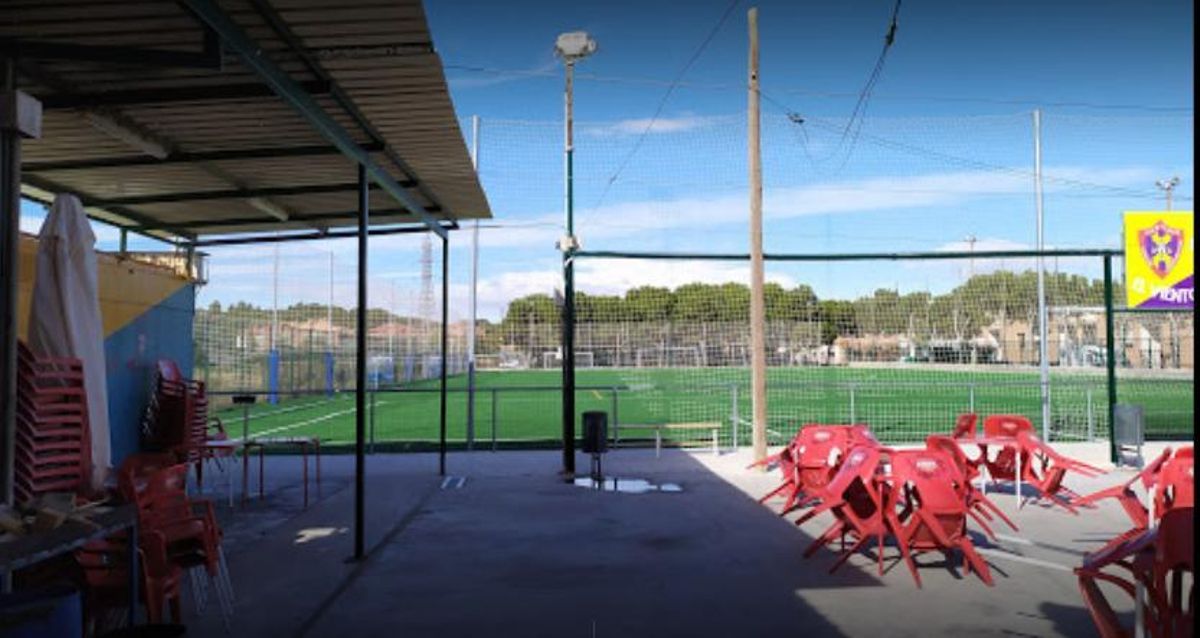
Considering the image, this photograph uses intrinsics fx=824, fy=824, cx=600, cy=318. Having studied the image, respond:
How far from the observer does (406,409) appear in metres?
24.8

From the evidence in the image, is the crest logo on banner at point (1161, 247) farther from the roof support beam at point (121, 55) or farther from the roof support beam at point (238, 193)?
the roof support beam at point (121, 55)

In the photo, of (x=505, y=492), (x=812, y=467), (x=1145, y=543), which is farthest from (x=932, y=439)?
(x=505, y=492)

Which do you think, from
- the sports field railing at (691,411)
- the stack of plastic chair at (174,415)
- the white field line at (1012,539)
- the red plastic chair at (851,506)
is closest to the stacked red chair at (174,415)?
the stack of plastic chair at (174,415)

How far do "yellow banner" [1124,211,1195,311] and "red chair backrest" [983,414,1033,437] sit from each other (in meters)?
4.49

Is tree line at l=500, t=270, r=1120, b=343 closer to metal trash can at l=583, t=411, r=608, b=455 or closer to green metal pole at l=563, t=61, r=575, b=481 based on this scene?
green metal pole at l=563, t=61, r=575, b=481

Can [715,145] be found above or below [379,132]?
above

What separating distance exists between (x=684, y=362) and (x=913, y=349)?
5.37m

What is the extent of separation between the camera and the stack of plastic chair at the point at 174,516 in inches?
180

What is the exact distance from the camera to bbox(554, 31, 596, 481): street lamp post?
10.9 m

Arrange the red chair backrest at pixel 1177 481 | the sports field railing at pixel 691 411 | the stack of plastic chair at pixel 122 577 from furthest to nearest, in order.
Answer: the sports field railing at pixel 691 411
the red chair backrest at pixel 1177 481
the stack of plastic chair at pixel 122 577

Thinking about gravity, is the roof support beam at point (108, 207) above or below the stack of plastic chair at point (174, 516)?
above

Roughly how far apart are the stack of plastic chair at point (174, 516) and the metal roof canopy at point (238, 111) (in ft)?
7.50

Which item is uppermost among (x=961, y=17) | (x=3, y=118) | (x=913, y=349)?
(x=961, y=17)

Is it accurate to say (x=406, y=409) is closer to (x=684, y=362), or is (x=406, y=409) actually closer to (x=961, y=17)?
(x=684, y=362)
